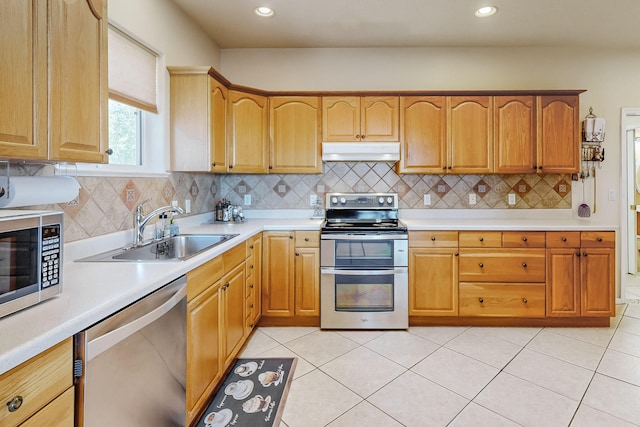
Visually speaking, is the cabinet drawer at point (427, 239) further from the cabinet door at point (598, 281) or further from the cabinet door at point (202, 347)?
the cabinet door at point (202, 347)

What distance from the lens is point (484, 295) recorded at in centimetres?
280

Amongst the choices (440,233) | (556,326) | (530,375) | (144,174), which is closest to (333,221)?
(440,233)

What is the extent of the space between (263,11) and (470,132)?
6.98 feet

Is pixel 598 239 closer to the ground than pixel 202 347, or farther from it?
farther from it

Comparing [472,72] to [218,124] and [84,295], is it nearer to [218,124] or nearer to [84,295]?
[218,124]

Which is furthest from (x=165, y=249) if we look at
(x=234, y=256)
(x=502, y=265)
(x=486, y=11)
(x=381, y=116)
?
(x=486, y=11)

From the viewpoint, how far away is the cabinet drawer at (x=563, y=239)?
9.01ft

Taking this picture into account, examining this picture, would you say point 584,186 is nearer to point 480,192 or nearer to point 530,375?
point 480,192

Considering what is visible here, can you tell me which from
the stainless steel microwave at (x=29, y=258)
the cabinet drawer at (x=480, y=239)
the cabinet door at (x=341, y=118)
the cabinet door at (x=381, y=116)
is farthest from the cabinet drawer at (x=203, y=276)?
the cabinet drawer at (x=480, y=239)

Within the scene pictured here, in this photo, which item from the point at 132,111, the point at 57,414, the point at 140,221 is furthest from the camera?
the point at 132,111

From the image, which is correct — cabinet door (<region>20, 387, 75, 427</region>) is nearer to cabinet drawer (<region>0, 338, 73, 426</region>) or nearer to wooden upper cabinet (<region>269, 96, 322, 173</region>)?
cabinet drawer (<region>0, 338, 73, 426</region>)

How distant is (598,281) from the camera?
2.76 metres

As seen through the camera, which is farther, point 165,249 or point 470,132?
point 470,132

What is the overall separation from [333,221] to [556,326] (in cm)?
217
